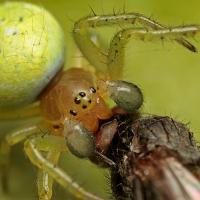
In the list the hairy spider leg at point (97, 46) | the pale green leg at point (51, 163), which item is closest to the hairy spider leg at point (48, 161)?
the pale green leg at point (51, 163)

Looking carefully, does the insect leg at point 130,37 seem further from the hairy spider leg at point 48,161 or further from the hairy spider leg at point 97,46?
the hairy spider leg at point 48,161

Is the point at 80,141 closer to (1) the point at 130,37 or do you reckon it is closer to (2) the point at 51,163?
(2) the point at 51,163

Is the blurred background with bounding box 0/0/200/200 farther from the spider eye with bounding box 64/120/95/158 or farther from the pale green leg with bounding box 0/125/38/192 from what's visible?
the spider eye with bounding box 64/120/95/158

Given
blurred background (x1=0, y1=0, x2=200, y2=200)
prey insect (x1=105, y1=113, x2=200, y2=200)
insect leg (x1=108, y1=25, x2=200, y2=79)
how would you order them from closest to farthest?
1. prey insect (x1=105, y1=113, x2=200, y2=200)
2. insect leg (x1=108, y1=25, x2=200, y2=79)
3. blurred background (x1=0, y1=0, x2=200, y2=200)

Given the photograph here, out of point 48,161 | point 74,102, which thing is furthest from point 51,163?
point 74,102

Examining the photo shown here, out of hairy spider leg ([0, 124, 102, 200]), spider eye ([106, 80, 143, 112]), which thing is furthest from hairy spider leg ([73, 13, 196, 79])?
hairy spider leg ([0, 124, 102, 200])

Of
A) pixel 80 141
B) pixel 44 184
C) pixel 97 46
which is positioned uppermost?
pixel 97 46

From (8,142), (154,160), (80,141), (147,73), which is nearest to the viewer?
Result: (154,160)
